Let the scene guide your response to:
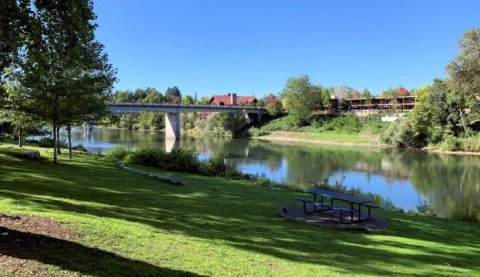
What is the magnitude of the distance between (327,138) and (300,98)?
20008 millimetres

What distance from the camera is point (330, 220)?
12422mm

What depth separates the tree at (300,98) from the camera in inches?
3875

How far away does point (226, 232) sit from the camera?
9.86 metres

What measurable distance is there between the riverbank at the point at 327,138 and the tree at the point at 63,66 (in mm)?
54359

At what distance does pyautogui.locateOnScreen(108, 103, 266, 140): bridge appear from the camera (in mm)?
83188

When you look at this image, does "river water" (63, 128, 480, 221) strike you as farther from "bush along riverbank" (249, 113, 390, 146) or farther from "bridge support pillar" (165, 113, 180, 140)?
"bridge support pillar" (165, 113, 180, 140)

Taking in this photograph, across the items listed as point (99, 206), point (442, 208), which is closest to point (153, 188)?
point (99, 206)

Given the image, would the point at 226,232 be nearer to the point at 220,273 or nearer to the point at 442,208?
the point at 220,273

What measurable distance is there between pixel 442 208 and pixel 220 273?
18239mm

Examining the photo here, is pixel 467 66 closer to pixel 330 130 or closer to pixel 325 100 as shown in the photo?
pixel 330 130

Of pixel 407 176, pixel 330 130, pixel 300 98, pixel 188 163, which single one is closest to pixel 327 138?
pixel 330 130

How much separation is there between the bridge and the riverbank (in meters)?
13.1

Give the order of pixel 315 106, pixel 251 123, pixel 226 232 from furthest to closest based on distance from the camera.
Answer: pixel 251 123, pixel 315 106, pixel 226 232

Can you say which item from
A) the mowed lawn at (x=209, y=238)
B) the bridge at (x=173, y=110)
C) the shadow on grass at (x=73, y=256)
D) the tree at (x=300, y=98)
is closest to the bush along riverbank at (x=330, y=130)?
the tree at (x=300, y=98)
